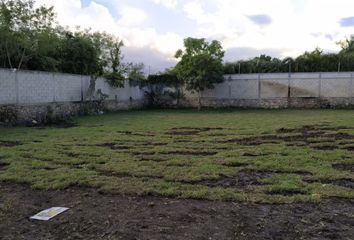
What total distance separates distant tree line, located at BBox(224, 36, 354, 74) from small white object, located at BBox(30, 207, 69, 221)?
20.3m

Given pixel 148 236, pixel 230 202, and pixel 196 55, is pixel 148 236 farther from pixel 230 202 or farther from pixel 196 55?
pixel 196 55

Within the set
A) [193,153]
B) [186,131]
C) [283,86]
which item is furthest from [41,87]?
[283,86]

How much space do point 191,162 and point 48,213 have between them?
282 cm

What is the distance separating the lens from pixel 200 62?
68.3 feet

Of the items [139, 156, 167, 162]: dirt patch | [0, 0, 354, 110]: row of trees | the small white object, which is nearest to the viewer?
the small white object

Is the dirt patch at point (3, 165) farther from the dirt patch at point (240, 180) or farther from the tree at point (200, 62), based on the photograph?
the tree at point (200, 62)

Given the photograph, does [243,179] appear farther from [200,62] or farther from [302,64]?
[302,64]

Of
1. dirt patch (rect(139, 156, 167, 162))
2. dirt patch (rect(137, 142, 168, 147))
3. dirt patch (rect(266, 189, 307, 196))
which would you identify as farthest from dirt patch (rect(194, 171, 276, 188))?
dirt patch (rect(137, 142, 168, 147))

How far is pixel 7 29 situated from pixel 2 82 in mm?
2116

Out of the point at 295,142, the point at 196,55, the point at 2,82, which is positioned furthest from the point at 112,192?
the point at 196,55

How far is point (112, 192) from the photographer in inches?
177

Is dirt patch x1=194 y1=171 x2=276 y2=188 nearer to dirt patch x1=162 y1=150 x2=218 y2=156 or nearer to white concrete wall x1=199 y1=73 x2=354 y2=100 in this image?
dirt patch x1=162 y1=150 x2=218 y2=156

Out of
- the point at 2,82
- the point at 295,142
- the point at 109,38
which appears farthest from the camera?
the point at 109,38

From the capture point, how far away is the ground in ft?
11.1
